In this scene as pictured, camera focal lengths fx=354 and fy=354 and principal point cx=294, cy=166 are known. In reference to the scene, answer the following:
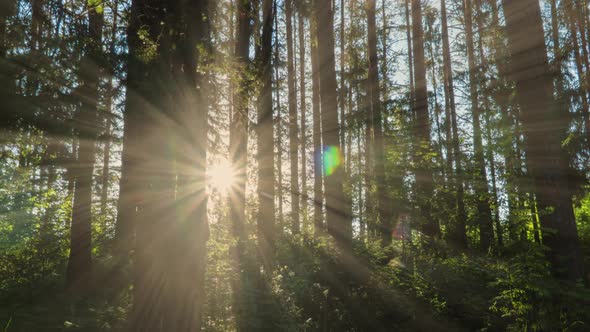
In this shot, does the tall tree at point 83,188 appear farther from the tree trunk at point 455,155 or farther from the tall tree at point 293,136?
the tree trunk at point 455,155

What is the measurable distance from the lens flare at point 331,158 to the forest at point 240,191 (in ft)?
0.16

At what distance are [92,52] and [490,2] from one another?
509 inches

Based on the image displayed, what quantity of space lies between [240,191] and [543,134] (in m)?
9.40

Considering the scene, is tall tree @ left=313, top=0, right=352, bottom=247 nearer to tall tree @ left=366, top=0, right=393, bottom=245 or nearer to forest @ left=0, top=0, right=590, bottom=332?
forest @ left=0, top=0, right=590, bottom=332

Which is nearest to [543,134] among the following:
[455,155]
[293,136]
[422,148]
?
[422,148]

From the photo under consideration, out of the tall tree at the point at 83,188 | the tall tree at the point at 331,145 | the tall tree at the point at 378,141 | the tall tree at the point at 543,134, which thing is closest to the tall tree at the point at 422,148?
the tall tree at the point at 378,141

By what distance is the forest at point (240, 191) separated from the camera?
14.0ft

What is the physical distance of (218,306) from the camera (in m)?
6.51

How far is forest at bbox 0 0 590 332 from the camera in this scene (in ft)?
14.0

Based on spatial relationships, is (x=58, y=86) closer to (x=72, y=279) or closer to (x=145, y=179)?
(x=145, y=179)

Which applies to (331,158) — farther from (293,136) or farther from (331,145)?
(293,136)

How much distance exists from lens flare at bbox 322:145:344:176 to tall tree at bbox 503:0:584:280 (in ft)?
12.9

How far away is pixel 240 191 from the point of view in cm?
1305

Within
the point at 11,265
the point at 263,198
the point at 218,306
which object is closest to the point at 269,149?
the point at 263,198
